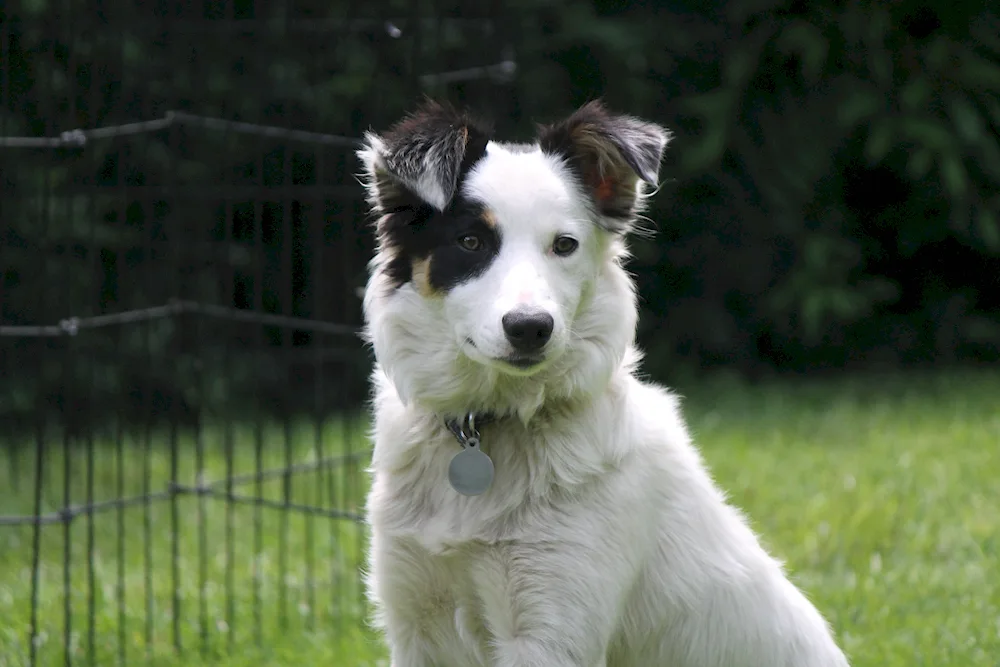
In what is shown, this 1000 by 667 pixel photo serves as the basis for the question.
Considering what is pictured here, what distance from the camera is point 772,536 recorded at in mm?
5660

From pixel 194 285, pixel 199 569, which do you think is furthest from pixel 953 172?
pixel 199 569

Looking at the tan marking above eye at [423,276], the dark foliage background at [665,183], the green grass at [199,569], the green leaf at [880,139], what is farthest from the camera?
the green leaf at [880,139]

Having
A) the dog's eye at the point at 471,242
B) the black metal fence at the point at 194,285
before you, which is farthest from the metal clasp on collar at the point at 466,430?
the black metal fence at the point at 194,285

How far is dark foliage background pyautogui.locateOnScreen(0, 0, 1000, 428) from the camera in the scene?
7.20 m

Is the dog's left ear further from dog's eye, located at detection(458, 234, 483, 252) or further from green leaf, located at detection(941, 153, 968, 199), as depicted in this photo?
green leaf, located at detection(941, 153, 968, 199)

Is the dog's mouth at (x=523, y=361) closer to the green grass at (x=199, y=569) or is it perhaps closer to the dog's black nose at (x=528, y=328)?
the dog's black nose at (x=528, y=328)

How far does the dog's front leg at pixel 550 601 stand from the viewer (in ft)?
9.41

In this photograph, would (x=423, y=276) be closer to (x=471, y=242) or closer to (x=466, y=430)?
(x=471, y=242)

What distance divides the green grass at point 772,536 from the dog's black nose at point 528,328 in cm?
187

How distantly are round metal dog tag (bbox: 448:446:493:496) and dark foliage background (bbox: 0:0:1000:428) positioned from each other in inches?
140

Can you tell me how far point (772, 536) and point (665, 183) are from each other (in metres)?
2.50

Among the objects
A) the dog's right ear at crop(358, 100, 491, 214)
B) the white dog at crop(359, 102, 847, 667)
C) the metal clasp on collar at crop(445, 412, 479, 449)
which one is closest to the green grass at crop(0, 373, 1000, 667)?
the white dog at crop(359, 102, 847, 667)

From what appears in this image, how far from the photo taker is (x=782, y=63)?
334 inches

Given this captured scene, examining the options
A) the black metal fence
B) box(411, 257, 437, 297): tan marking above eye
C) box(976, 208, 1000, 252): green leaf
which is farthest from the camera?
box(976, 208, 1000, 252): green leaf
